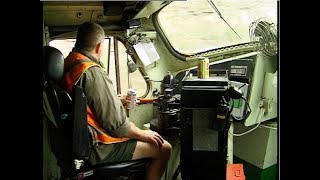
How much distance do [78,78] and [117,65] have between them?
0.85ft

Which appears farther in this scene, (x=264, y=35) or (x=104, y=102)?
(x=264, y=35)

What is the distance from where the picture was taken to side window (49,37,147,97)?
1.82m

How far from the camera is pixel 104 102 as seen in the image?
1792mm

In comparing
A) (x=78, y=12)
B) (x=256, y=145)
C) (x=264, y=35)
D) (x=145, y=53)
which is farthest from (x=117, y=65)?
(x=256, y=145)

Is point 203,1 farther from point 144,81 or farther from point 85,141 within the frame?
point 85,141

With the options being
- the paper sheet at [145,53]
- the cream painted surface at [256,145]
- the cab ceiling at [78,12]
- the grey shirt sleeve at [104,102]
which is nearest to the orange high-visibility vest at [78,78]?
the grey shirt sleeve at [104,102]

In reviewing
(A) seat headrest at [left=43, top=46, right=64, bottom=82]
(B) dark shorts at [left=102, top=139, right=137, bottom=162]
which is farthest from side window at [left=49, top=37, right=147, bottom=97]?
(B) dark shorts at [left=102, top=139, right=137, bottom=162]

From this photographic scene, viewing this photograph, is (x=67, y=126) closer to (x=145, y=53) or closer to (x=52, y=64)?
(x=52, y=64)

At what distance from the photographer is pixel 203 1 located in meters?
2.13

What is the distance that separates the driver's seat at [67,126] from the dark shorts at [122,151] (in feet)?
0.15

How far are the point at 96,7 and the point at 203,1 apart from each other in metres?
0.69
